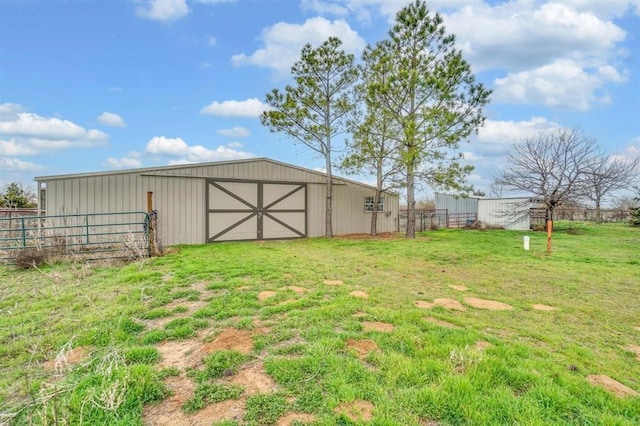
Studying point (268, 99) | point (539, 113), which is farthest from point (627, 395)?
point (539, 113)

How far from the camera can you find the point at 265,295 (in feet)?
14.0

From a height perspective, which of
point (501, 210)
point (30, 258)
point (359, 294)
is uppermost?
point (501, 210)

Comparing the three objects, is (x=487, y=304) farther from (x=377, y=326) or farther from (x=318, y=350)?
(x=318, y=350)

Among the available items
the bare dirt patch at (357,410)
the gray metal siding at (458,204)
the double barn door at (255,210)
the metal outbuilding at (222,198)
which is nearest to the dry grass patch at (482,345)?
the bare dirt patch at (357,410)

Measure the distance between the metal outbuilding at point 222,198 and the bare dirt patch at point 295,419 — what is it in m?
8.99

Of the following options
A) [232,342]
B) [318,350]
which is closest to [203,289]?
[232,342]

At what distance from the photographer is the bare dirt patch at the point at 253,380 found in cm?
209

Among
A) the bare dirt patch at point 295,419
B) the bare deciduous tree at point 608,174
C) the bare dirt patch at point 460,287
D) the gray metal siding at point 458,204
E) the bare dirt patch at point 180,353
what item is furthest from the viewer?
the gray metal siding at point 458,204

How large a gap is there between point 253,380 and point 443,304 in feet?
9.10

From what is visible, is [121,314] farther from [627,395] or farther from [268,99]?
[268,99]

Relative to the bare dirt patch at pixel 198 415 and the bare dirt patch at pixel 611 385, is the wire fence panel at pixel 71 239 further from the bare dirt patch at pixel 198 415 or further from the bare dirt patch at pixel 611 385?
the bare dirt patch at pixel 611 385

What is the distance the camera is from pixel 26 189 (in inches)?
648

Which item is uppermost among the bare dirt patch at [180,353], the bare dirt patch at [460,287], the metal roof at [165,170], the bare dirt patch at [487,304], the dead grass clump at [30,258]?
the metal roof at [165,170]

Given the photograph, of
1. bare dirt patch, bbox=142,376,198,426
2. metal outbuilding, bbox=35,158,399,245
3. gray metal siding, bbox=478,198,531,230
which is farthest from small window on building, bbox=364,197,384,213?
bare dirt patch, bbox=142,376,198,426
